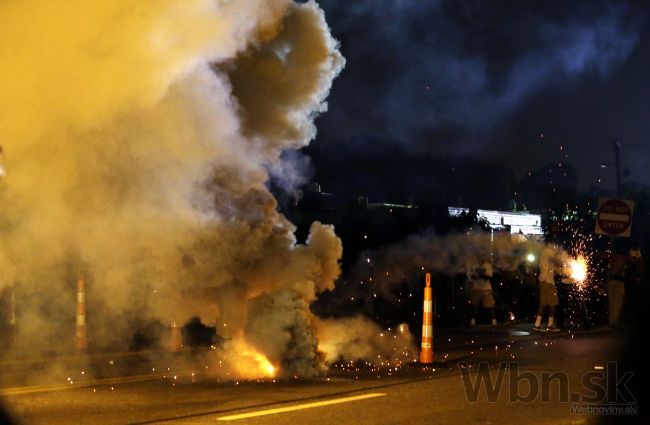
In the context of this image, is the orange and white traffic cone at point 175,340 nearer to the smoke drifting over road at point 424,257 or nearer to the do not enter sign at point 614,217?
the smoke drifting over road at point 424,257

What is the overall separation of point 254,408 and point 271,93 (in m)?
4.10

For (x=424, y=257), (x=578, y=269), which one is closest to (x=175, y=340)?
(x=424, y=257)

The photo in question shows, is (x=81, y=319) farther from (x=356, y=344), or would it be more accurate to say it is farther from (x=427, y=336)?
(x=427, y=336)

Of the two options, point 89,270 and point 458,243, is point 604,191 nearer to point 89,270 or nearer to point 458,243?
point 458,243

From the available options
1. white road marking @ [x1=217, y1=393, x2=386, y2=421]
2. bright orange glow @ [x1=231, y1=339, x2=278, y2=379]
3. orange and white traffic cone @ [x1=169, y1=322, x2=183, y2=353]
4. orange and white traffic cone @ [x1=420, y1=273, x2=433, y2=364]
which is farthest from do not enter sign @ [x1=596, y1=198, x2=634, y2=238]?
white road marking @ [x1=217, y1=393, x2=386, y2=421]

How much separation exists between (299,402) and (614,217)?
A: 1139 cm

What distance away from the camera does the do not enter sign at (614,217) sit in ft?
60.1

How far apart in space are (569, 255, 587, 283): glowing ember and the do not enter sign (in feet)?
3.25

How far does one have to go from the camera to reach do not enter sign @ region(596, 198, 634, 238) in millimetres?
18328

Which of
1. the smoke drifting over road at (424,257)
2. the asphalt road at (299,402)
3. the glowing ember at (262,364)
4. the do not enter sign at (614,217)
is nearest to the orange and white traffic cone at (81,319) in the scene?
the asphalt road at (299,402)

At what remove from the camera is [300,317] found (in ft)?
34.2

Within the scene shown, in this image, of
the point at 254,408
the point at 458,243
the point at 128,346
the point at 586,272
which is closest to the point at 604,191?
the point at 586,272

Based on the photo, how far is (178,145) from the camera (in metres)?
10.8

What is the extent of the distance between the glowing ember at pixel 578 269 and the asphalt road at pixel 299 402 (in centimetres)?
791
